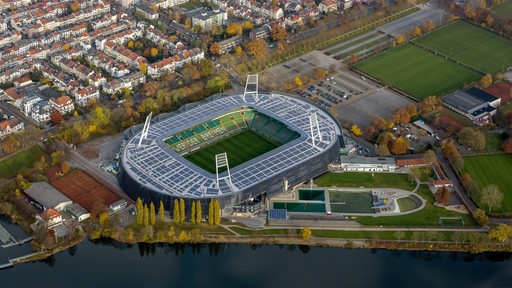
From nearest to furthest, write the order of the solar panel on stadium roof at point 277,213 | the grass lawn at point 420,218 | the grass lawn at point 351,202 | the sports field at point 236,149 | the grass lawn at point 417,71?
the grass lawn at point 420,218
the solar panel on stadium roof at point 277,213
the grass lawn at point 351,202
the sports field at point 236,149
the grass lawn at point 417,71

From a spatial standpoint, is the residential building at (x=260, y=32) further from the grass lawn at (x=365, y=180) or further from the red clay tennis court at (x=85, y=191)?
the red clay tennis court at (x=85, y=191)

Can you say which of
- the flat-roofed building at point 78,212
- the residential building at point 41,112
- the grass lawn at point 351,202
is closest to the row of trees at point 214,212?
the grass lawn at point 351,202

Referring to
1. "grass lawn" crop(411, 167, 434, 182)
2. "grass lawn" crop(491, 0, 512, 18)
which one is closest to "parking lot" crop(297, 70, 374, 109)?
"grass lawn" crop(411, 167, 434, 182)

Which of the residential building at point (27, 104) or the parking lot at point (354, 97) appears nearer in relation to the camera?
the residential building at point (27, 104)

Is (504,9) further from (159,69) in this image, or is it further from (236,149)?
(236,149)

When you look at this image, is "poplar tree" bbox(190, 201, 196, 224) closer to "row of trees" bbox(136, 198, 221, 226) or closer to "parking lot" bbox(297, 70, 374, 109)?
"row of trees" bbox(136, 198, 221, 226)

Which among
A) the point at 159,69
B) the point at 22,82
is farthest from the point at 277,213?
the point at 22,82
